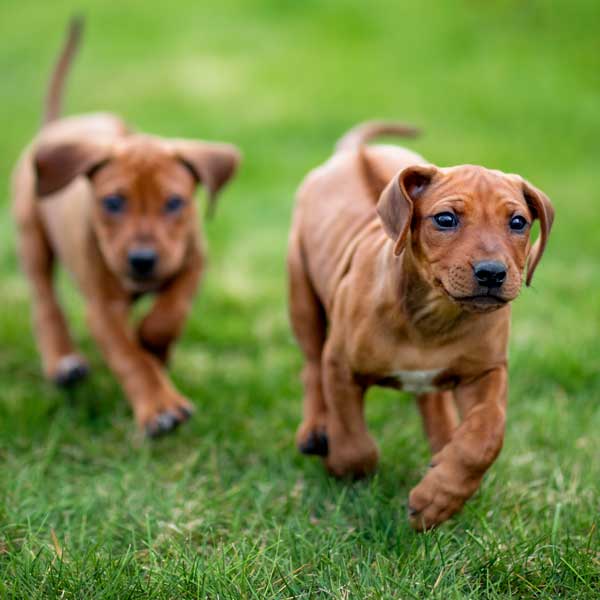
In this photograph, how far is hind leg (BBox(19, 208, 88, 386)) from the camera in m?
5.89

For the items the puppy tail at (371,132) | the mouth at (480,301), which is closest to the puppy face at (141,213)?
the puppy tail at (371,132)

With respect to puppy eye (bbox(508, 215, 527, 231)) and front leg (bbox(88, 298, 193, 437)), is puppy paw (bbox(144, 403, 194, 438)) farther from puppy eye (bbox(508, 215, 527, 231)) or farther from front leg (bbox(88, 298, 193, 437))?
puppy eye (bbox(508, 215, 527, 231))

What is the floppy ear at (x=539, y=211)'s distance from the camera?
358 cm

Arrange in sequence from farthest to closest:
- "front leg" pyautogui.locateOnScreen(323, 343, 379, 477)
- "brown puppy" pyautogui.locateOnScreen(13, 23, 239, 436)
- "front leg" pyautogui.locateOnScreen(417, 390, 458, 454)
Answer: "brown puppy" pyautogui.locateOnScreen(13, 23, 239, 436), "front leg" pyautogui.locateOnScreen(417, 390, 458, 454), "front leg" pyautogui.locateOnScreen(323, 343, 379, 477)

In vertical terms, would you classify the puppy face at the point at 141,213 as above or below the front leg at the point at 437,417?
above

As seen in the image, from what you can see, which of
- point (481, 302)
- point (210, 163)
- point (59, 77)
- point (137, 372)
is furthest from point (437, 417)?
point (59, 77)

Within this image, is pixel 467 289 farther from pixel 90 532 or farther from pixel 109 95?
pixel 109 95

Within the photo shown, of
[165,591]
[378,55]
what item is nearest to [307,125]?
[378,55]

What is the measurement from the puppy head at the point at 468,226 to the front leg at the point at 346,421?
0.66 m

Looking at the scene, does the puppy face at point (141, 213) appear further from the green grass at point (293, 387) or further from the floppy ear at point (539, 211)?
the floppy ear at point (539, 211)

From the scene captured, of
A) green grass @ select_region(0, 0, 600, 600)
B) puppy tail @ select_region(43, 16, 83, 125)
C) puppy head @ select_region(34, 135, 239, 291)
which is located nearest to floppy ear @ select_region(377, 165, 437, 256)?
green grass @ select_region(0, 0, 600, 600)

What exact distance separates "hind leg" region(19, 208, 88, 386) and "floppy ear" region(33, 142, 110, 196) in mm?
957

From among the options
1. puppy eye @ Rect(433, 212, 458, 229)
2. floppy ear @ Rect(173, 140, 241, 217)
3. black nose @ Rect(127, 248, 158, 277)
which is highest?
puppy eye @ Rect(433, 212, 458, 229)

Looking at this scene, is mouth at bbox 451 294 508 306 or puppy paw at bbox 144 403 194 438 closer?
mouth at bbox 451 294 508 306
